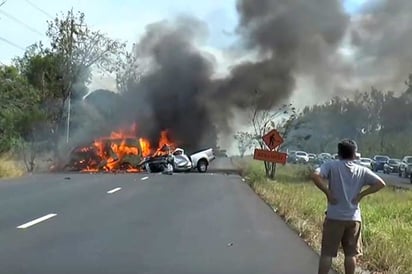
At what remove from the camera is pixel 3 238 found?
9.92m

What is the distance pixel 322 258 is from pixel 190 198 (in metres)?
10.9

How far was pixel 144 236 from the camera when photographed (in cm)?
1042

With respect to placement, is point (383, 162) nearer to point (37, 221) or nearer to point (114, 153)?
point (114, 153)

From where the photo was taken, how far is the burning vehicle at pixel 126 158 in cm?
3659

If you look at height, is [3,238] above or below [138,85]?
below

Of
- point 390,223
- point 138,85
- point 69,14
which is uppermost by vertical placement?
point 69,14

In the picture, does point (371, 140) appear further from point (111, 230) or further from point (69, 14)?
point (111, 230)

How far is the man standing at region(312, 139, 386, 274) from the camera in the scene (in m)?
6.78

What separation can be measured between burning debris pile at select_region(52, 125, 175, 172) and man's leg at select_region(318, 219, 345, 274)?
30687mm

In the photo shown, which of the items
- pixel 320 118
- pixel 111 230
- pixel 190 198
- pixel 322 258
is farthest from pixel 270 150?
pixel 320 118

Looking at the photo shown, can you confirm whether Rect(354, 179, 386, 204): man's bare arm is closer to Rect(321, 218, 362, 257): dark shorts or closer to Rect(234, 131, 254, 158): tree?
Rect(321, 218, 362, 257): dark shorts

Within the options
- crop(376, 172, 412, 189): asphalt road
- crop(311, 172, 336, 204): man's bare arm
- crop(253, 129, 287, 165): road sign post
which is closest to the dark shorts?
crop(311, 172, 336, 204): man's bare arm

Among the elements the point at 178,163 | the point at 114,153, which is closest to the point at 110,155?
the point at 114,153

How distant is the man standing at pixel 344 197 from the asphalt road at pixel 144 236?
3.43ft
